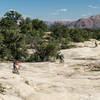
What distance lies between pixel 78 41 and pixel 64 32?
10746 millimetres

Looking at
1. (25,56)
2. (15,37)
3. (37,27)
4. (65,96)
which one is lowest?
(65,96)

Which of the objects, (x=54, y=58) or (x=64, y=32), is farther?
(x=64, y=32)

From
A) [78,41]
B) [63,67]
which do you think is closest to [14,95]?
[63,67]

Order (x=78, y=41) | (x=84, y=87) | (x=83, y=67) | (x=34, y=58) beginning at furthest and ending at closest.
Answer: (x=78, y=41) → (x=34, y=58) → (x=83, y=67) → (x=84, y=87)

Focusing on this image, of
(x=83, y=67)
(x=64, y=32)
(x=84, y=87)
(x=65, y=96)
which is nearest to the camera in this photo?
(x=65, y=96)

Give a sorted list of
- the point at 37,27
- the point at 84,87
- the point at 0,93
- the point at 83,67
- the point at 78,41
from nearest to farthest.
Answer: the point at 0,93 → the point at 84,87 → the point at 83,67 → the point at 78,41 → the point at 37,27

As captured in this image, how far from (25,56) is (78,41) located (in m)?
48.4

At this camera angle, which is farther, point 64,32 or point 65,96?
point 64,32

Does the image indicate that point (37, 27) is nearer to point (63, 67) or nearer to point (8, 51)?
point (8, 51)

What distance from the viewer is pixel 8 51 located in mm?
52688

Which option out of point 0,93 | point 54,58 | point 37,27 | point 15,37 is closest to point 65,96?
point 0,93

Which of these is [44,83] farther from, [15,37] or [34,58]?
[15,37]

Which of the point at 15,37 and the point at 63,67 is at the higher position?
the point at 15,37

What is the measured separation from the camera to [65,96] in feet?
64.3
